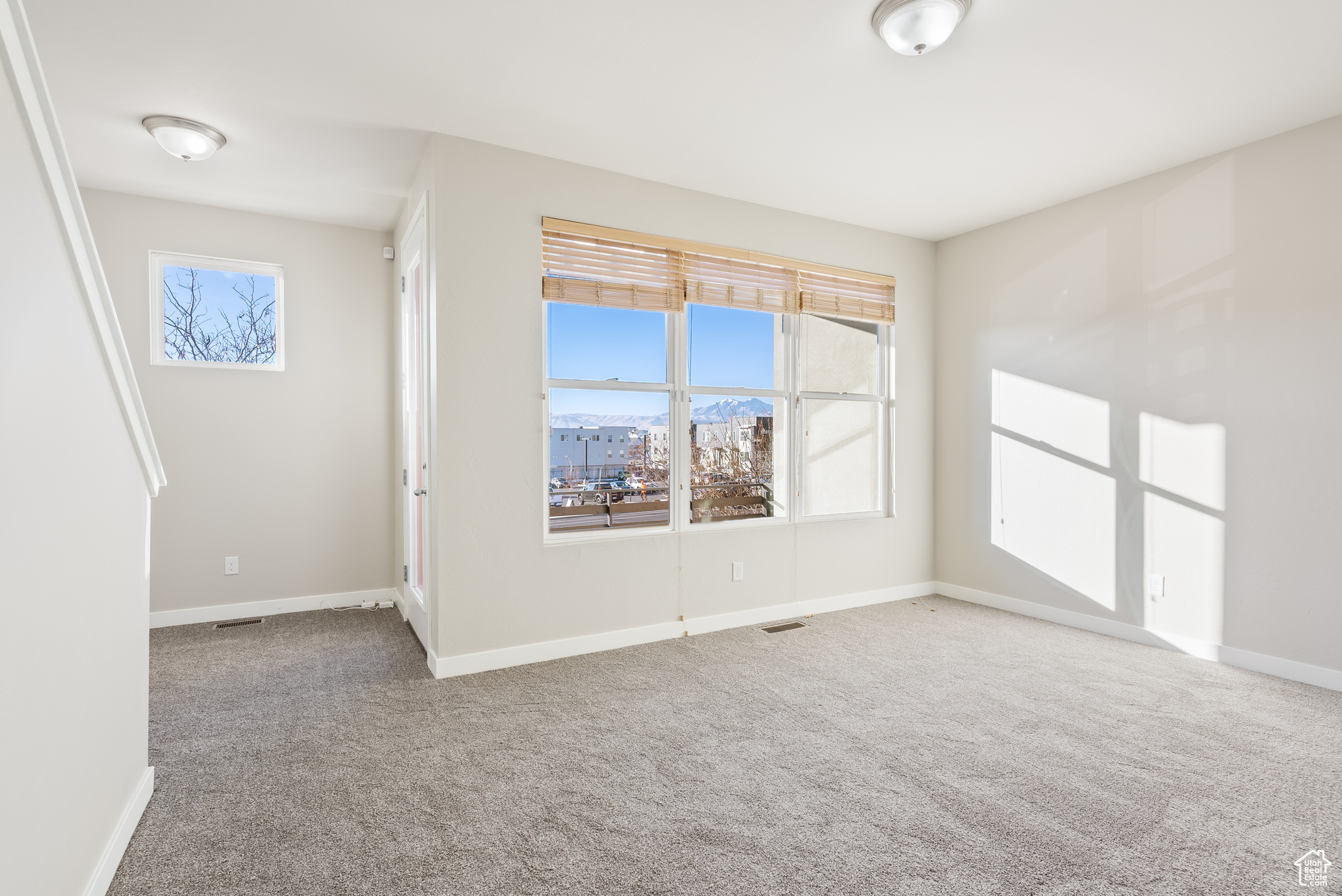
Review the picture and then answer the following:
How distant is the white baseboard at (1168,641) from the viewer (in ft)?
10.0

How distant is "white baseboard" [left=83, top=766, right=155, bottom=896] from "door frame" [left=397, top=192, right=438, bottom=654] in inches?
50.0

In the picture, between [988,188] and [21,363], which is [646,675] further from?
[988,188]

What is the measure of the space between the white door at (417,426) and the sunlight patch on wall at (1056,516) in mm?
3655

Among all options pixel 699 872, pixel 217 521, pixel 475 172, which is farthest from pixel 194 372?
pixel 699 872

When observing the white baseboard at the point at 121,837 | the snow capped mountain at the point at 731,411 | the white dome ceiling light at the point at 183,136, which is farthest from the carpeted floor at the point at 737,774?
the white dome ceiling light at the point at 183,136

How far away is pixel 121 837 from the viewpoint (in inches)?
69.6

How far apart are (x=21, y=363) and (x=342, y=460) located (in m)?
3.41

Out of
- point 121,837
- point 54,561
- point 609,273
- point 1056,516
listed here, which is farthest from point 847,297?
point 121,837

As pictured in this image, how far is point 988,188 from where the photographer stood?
3848 mm

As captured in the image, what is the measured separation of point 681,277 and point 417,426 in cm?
178

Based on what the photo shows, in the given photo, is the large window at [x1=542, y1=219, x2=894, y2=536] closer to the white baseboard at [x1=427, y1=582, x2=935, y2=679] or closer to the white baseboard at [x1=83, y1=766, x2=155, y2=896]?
the white baseboard at [x1=427, y1=582, x2=935, y2=679]

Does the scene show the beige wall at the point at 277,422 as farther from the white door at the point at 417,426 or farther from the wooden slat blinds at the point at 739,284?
the wooden slat blinds at the point at 739,284

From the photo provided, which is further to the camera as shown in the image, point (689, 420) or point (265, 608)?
point (265, 608)

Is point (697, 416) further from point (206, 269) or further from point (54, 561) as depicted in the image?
point (206, 269)
